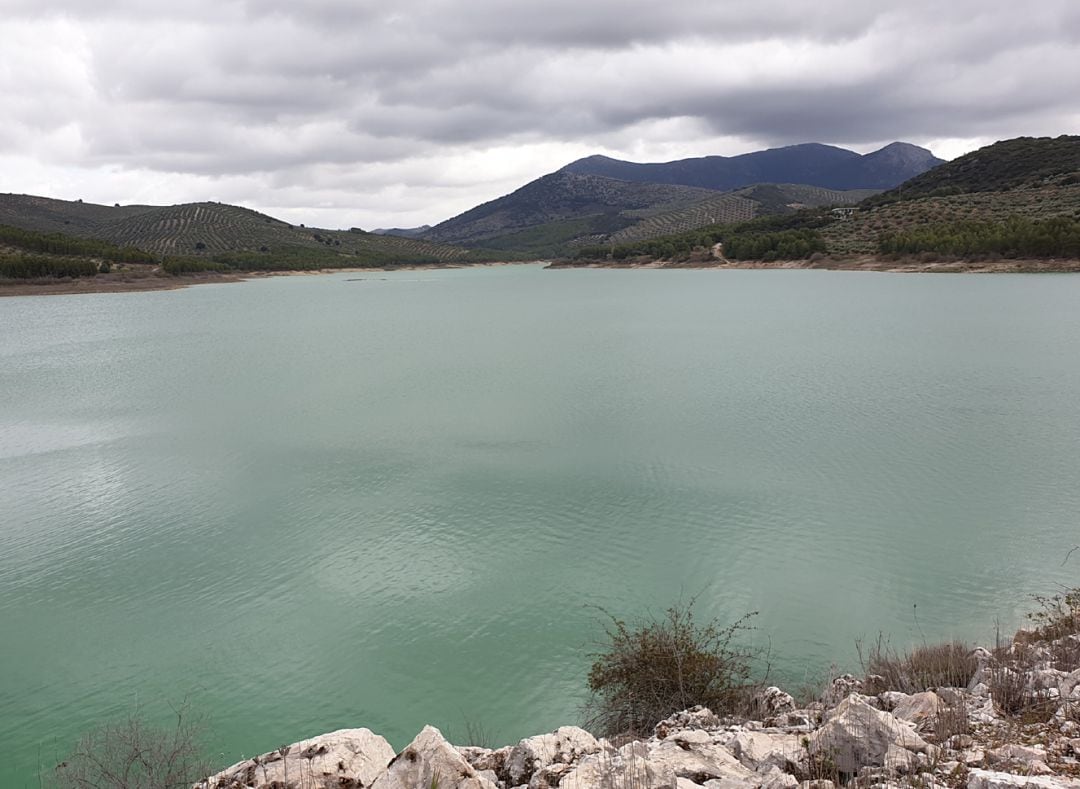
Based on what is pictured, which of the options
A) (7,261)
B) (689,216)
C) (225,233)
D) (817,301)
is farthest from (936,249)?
(225,233)

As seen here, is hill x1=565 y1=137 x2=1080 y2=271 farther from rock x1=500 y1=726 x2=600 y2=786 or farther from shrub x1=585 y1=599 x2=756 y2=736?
rock x1=500 y1=726 x2=600 y2=786

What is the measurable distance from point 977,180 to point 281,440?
5072 inches

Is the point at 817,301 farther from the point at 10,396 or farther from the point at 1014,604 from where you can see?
the point at 10,396

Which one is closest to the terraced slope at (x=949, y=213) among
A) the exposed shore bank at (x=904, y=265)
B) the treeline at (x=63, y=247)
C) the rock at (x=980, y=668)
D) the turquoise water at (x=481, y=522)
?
the exposed shore bank at (x=904, y=265)

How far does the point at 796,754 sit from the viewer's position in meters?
4.87

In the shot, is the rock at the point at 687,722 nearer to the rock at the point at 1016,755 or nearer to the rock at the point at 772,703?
the rock at the point at 772,703

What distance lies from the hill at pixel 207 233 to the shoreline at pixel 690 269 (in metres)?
22.8

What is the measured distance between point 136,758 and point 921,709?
6.85 meters

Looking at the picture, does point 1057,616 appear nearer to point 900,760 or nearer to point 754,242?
point 900,760

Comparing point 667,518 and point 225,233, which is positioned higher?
point 225,233

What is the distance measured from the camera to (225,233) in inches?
6201

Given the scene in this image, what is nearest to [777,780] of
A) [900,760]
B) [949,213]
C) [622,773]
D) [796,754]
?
[796,754]

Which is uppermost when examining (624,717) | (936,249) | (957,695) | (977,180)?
(977,180)

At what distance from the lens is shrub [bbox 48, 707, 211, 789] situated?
6078 millimetres
